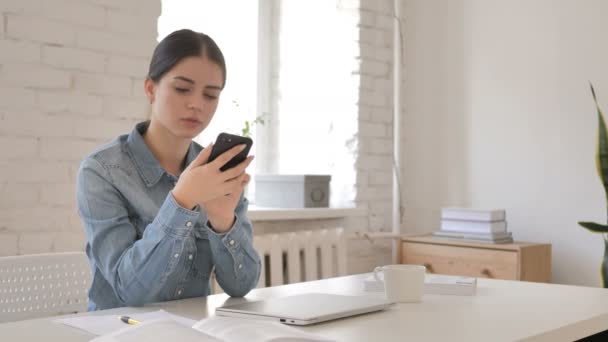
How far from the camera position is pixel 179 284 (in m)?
1.66

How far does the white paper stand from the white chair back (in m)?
0.38

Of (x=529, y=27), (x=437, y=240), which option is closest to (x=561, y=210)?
(x=437, y=240)

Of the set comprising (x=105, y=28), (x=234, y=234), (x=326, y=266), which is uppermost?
(x=105, y=28)

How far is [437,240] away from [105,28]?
168 cm

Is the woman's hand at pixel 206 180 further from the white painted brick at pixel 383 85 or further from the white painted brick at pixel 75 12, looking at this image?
the white painted brick at pixel 383 85

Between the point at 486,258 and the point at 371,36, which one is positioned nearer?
the point at 486,258

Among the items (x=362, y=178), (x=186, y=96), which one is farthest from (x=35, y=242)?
(x=362, y=178)

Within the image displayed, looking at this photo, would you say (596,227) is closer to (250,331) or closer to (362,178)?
(362,178)

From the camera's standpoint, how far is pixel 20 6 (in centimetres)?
230

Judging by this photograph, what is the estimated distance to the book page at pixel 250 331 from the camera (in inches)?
40.8

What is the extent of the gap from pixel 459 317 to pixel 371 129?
7.26 feet

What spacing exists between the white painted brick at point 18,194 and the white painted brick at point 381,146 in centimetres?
169

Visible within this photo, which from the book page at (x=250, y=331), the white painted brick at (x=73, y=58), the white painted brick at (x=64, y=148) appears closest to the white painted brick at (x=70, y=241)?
the white painted brick at (x=64, y=148)

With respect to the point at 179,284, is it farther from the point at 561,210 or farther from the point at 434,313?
the point at 561,210
